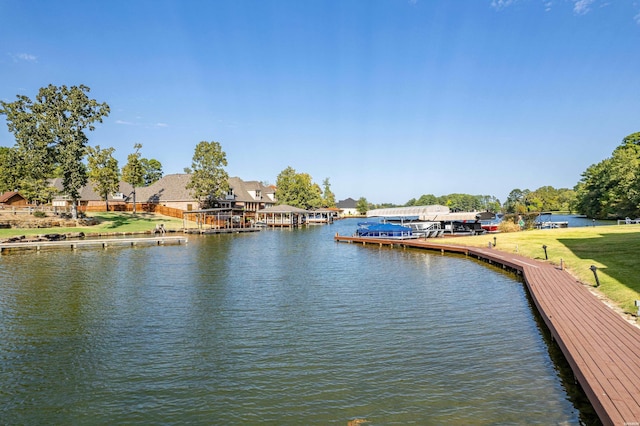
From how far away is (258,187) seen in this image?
342 feet

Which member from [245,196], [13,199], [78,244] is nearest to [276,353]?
[78,244]

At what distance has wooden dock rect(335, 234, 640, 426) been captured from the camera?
797cm

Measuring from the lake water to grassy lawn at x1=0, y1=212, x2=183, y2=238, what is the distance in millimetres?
29706

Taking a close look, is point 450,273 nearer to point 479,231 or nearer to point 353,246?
point 353,246

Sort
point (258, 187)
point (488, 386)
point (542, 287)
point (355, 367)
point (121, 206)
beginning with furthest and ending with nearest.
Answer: point (258, 187) → point (121, 206) → point (542, 287) → point (355, 367) → point (488, 386)

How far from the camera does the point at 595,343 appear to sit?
36.8ft

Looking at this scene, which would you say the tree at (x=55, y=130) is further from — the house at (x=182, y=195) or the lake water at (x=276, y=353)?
the lake water at (x=276, y=353)

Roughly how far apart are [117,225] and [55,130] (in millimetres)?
16095

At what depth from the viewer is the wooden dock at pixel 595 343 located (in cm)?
797

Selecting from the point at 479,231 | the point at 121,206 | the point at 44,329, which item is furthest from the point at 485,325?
the point at 121,206

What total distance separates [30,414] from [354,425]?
755cm

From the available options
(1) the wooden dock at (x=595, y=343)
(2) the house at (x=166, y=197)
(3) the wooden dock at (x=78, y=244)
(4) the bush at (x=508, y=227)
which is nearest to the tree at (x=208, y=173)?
(2) the house at (x=166, y=197)

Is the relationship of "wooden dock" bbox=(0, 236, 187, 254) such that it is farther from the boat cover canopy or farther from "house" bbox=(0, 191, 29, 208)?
"house" bbox=(0, 191, 29, 208)

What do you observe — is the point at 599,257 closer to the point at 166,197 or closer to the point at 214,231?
the point at 214,231
